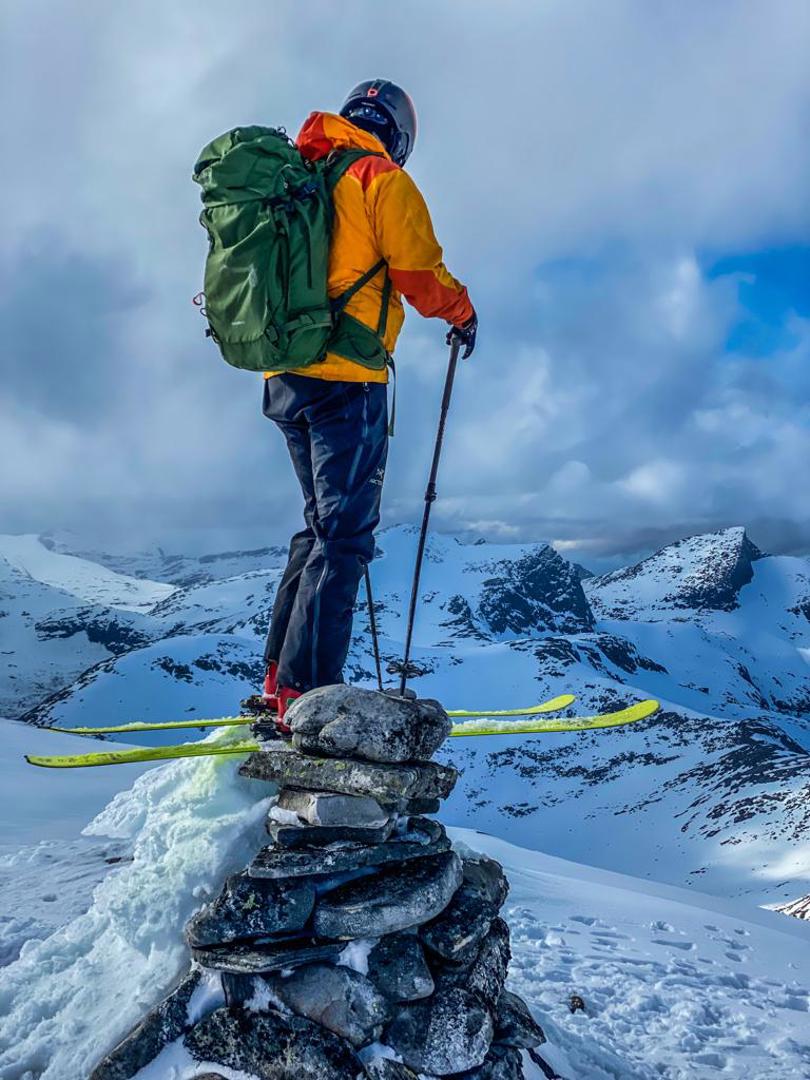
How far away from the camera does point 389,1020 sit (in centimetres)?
394

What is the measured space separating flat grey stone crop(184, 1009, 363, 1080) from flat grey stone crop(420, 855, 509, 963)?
75 centimetres

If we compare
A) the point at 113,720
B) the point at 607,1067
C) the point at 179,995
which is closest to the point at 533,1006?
the point at 607,1067

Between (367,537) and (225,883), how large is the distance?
235 cm

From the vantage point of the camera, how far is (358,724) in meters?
4.35

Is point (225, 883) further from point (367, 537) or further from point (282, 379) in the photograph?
point (282, 379)

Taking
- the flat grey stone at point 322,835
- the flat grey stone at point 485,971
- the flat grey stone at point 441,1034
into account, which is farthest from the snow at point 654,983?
the flat grey stone at point 322,835

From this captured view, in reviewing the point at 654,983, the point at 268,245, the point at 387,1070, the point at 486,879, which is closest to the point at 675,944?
the point at 654,983

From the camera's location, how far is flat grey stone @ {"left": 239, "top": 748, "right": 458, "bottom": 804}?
4203 mm

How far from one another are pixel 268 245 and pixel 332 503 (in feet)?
5.42

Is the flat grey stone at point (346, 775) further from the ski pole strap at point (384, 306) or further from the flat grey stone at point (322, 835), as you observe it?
the ski pole strap at point (384, 306)

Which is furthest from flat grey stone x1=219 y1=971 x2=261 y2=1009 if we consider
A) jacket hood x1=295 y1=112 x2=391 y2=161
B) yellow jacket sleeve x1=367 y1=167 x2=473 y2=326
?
jacket hood x1=295 y1=112 x2=391 y2=161

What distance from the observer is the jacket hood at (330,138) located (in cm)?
458

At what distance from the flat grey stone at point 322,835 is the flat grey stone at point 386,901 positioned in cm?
27

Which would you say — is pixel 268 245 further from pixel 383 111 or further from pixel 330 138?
pixel 383 111
